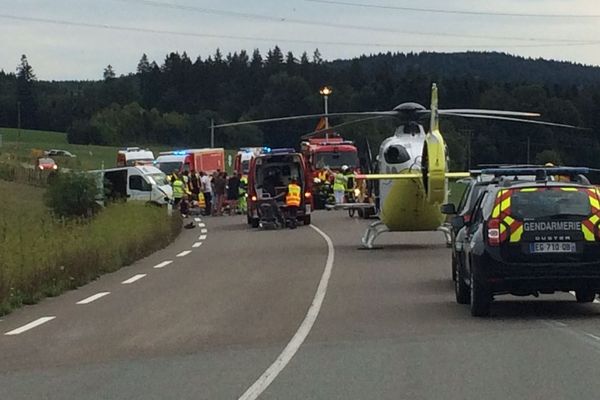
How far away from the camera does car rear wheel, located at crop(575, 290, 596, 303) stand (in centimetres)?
1429

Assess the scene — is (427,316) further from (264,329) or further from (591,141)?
(591,141)

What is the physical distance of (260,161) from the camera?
123 ft

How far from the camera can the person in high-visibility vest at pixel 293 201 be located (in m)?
35.7

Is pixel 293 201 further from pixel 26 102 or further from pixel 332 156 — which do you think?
pixel 26 102

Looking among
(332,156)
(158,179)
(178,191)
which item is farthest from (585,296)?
(332,156)

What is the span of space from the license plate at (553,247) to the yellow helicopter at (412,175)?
10554 millimetres

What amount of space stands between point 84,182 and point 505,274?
2758 centimetres

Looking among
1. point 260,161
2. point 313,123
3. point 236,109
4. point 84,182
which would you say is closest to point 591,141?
point 260,161

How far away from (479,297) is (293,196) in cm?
2236

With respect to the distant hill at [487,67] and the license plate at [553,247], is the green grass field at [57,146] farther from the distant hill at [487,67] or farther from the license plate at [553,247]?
the license plate at [553,247]

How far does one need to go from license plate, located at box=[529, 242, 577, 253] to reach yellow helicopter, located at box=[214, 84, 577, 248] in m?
10.6

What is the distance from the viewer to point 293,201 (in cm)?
3594

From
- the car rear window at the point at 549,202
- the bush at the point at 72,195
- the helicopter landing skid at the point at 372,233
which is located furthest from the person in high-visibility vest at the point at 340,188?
the car rear window at the point at 549,202

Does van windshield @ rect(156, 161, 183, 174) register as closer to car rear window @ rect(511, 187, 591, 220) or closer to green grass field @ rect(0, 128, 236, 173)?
green grass field @ rect(0, 128, 236, 173)
